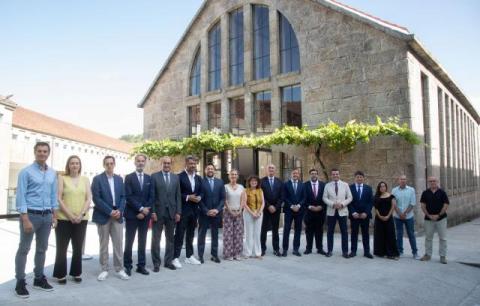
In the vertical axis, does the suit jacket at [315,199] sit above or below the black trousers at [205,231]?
above

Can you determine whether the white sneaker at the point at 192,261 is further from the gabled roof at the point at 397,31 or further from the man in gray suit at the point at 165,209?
the gabled roof at the point at 397,31

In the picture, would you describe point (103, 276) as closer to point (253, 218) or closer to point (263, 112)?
point (253, 218)

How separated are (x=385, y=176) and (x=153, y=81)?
11.0m

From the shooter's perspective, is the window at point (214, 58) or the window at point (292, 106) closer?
the window at point (292, 106)

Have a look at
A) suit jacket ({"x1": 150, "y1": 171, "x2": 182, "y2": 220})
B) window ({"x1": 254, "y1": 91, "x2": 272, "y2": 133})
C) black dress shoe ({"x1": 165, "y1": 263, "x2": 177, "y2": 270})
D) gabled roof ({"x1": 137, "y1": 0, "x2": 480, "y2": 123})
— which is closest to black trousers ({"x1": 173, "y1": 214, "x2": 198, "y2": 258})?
black dress shoe ({"x1": 165, "y1": 263, "x2": 177, "y2": 270})

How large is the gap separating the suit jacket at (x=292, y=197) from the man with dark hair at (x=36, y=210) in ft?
14.9

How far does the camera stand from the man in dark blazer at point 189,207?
22.2 feet

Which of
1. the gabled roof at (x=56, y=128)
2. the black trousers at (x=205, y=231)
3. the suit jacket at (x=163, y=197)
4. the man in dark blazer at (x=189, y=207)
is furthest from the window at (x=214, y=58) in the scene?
the gabled roof at (x=56, y=128)

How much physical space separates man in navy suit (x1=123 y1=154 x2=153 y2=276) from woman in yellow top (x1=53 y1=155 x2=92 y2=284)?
677 mm

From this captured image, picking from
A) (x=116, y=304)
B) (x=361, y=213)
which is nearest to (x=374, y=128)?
(x=361, y=213)

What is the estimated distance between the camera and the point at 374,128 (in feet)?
31.4

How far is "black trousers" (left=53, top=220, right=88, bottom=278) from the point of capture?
5.29 m

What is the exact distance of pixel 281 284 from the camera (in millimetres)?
5410

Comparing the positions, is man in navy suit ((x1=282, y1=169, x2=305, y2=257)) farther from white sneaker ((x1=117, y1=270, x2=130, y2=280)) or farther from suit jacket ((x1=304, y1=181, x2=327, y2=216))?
white sneaker ((x1=117, y1=270, x2=130, y2=280))
